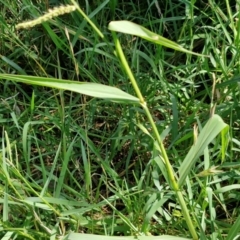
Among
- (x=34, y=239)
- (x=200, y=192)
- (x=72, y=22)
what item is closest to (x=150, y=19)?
(x=72, y=22)

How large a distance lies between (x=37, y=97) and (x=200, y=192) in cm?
70

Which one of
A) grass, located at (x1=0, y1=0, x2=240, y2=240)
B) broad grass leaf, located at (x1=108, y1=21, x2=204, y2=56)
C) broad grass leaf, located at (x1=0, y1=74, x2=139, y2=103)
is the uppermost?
broad grass leaf, located at (x1=108, y1=21, x2=204, y2=56)

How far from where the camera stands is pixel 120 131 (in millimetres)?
1540

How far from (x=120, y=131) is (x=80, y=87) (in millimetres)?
669

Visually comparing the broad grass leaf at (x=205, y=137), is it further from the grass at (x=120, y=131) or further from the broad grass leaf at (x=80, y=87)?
the broad grass leaf at (x=80, y=87)

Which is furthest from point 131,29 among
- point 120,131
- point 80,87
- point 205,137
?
point 120,131

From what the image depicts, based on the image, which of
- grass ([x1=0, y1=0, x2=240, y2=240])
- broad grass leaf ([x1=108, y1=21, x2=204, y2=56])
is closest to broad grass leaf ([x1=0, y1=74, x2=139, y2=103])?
broad grass leaf ([x1=108, y1=21, x2=204, y2=56])

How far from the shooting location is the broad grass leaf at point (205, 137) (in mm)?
919

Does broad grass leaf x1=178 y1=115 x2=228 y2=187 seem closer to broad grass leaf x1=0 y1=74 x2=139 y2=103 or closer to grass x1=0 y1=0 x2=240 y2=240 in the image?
grass x1=0 y1=0 x2=240 y2=240

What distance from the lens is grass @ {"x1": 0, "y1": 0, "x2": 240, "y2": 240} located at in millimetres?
1312

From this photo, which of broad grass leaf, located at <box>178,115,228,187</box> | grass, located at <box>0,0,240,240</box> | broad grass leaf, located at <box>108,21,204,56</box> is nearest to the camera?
broad grass leaf, located at <box>108,21,204,56</box>

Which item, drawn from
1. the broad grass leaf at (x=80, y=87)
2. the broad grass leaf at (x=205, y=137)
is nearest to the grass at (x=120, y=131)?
the broad grass leaf at (x=205, y=137)

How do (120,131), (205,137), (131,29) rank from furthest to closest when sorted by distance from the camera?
1. (120,131)
2. (205,137)
3. (131,29)

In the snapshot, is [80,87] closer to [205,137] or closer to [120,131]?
[205,137]
